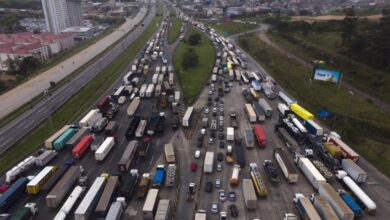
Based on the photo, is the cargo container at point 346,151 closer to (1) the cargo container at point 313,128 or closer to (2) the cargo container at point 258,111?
(1) the cargo container at point 313,128

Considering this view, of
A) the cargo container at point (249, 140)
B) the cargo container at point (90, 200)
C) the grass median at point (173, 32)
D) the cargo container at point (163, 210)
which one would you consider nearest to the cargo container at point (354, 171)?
the cargo container at point (249, 140)

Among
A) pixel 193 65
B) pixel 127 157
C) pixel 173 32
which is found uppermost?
pixel 173 32

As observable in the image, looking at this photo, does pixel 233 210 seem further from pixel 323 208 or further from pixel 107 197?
pixel 107 197

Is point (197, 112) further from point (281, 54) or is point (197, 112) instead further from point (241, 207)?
point (281, 54)

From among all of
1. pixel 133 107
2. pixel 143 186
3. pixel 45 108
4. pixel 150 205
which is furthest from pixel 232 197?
pixel 45 108

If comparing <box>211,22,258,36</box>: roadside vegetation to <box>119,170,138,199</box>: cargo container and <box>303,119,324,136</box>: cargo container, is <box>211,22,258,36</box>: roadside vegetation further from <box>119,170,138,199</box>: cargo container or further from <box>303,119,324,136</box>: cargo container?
<box>119,170,138,199</box>: cargo container

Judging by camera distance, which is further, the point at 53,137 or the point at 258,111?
the point at 258,111
